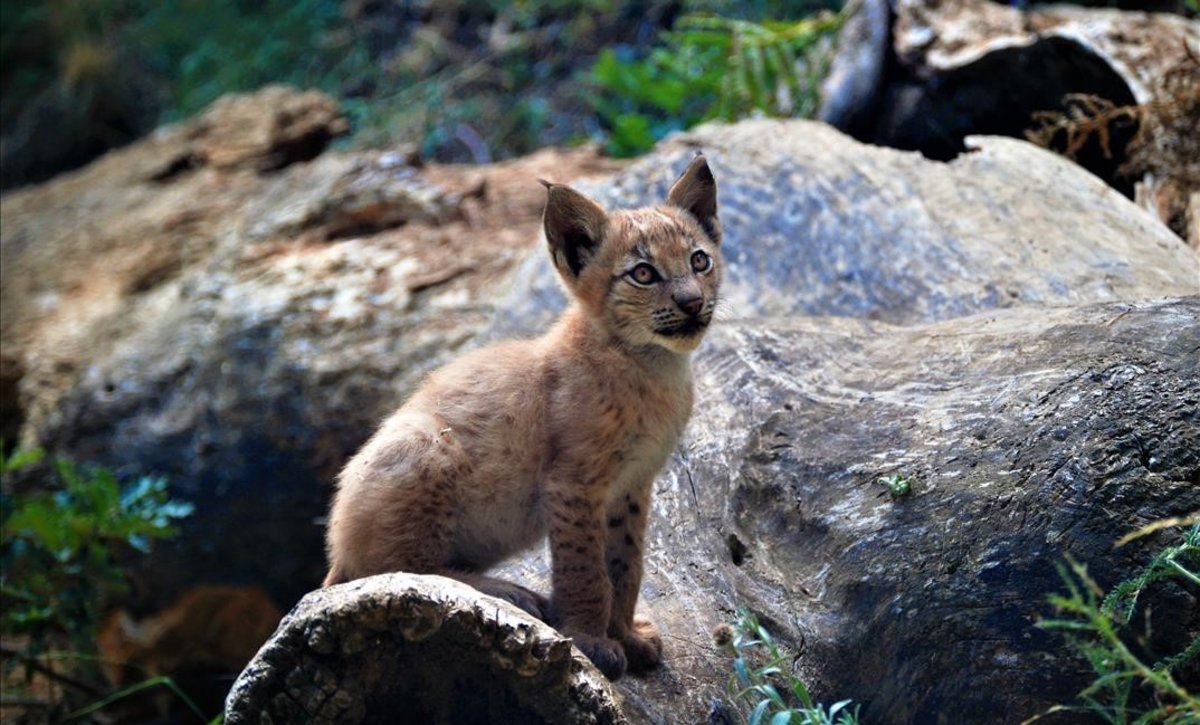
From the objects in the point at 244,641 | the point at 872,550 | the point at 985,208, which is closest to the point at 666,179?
the point at 985,208

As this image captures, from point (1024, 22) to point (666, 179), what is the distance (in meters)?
2.62

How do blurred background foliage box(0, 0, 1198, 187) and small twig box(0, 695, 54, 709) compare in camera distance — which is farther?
blurred background foliage box(0, 0, 1198, 187)

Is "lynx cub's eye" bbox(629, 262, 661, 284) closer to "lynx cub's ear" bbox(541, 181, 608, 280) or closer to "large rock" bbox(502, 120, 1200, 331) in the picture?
"lynx cub's ear" bbox(541, 181, 608, 280)

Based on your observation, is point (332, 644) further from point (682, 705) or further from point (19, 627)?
point (19, 627)

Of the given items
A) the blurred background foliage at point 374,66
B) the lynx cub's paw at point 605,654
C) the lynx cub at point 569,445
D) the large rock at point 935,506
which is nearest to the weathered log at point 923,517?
the large rock at point 935,506

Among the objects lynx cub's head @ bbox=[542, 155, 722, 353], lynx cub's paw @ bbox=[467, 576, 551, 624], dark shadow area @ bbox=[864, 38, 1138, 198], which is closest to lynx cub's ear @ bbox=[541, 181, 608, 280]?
lynx cub's head @ bbox=[542, 155, 722, 353]

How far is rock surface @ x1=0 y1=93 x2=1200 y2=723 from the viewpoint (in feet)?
12.7

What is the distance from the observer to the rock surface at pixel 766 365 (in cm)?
388

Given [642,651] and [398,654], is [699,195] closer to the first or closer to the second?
[642,651]

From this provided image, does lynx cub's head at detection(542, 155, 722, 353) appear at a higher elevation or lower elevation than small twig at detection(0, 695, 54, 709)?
higher

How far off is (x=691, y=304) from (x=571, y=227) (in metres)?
0.63

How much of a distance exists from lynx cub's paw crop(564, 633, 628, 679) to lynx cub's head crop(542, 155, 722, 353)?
3.74ft

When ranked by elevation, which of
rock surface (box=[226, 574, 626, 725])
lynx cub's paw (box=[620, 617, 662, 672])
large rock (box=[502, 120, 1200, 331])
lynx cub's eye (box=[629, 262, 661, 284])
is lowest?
lynx cub's paw (box=[620, 617, 662, 672])

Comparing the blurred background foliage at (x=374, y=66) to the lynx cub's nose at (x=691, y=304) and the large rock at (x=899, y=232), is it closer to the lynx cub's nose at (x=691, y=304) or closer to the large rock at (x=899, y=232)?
the large rock at (x=899, y=232)
